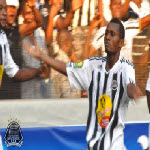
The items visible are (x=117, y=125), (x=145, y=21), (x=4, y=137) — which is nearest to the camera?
(x=117, y=125)

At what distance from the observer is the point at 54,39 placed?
7.79 m

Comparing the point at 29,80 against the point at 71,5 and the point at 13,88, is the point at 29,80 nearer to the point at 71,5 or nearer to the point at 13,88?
the point at 13,88

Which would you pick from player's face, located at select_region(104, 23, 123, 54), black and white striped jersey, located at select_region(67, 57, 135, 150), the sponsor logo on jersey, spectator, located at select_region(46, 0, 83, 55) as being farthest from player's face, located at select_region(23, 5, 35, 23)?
player's face, located at select_region(104, 23, 123, 54)

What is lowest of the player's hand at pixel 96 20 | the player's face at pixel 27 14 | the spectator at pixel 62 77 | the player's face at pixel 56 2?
the spectator at pixel 62 77

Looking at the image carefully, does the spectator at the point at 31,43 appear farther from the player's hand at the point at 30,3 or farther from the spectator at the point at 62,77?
the spectator at the point at 62,77

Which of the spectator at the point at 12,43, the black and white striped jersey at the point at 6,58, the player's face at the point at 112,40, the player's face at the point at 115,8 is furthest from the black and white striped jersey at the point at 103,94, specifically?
the player's face at the point at 115,8

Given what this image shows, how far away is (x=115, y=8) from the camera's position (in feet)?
26.1

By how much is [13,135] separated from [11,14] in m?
1.45

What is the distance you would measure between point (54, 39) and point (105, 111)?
2.21m

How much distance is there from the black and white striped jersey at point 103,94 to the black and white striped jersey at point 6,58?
1627 mm

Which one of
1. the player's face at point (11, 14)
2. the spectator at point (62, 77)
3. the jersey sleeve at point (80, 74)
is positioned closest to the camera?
the jersey sleeve at point (80, 74)

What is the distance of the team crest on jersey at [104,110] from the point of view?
19.0ft

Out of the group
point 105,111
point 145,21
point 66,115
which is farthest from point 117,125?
point 145,21

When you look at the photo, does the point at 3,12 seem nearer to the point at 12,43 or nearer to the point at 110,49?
the point at 12,43
